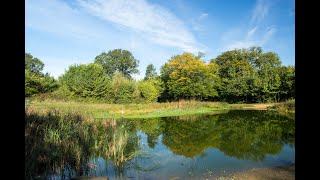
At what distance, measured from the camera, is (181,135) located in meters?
11.6

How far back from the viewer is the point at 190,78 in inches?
1310

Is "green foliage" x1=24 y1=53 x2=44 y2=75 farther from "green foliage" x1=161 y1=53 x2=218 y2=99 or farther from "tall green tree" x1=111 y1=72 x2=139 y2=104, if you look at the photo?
"green foliage" x1=161 y1=53 x2=218 y2=99

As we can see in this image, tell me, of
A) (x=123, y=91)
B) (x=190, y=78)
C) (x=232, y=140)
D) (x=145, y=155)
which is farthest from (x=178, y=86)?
(x=145, y=155)

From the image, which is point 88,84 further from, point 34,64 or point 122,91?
point 34,64

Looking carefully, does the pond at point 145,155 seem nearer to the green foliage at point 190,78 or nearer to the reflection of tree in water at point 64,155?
the reflection of tree in water at point 64,155

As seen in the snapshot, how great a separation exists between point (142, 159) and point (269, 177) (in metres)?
3.62

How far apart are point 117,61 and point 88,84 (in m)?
26.7

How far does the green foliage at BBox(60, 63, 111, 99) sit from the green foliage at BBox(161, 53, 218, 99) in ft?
31.2

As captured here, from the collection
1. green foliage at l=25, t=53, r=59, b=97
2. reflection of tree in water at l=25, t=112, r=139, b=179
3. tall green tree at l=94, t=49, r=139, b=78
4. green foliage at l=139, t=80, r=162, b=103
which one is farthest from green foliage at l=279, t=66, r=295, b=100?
tall green tree at l=94, t=49, r=139, b=78

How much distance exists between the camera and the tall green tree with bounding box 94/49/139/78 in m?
58.3
